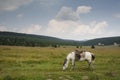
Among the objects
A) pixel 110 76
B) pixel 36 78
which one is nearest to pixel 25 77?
pixel 36 78

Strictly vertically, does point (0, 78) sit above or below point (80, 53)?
below

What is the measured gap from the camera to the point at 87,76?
25.2 metres

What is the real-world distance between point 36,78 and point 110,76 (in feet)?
27.9

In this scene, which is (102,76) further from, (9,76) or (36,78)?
(9,76)

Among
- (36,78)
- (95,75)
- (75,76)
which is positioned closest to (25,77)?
(36,78)

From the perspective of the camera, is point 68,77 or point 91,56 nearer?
point 68,77

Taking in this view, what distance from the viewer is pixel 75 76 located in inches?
990

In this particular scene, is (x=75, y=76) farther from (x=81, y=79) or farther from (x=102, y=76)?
(x=102, y=76)

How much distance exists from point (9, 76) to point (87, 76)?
28.6 feet

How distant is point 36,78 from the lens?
80.4ft

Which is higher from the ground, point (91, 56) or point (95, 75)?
point (91, 56)

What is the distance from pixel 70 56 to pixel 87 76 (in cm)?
624

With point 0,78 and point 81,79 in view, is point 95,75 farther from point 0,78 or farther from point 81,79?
point 0,78

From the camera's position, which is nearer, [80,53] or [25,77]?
[25,77]
